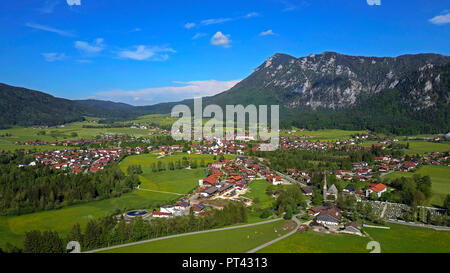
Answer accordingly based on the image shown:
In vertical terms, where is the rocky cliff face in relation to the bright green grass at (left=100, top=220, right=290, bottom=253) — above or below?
above

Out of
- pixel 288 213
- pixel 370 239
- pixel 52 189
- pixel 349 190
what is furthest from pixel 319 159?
pixel 52 189

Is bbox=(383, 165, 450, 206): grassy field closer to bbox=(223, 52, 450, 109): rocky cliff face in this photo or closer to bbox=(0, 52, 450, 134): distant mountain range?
bbox=(0, 52, 450, 134): distant mountain range

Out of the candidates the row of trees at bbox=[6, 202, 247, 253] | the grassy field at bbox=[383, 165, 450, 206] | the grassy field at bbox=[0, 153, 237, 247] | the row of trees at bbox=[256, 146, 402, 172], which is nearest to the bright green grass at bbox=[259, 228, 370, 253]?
the row of trees at bbox=[6, 202, 247, 253]

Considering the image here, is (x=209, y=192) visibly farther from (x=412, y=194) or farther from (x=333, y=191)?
(x=412, y=194)

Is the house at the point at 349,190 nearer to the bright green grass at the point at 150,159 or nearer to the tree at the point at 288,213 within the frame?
the tree at the point at 288,213

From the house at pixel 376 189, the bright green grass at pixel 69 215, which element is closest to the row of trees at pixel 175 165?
the bright green grass at pixel 69 215

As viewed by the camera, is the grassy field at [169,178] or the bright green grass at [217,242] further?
the grassy field at [169,178]
